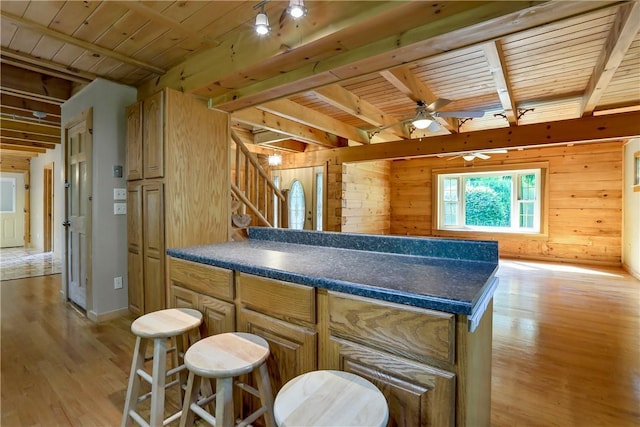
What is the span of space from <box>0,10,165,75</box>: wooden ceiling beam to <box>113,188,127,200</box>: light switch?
1254 millimetres

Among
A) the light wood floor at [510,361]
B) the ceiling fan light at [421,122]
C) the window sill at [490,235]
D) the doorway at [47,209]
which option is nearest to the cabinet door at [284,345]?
the light wood floor at [510,361]

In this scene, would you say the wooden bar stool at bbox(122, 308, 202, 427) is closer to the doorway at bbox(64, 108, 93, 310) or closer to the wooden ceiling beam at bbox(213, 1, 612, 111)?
the wooden ceiling beam at bbox(213, 1, 612, 111)

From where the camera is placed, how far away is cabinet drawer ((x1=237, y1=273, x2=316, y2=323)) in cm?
130

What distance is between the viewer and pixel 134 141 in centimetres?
309

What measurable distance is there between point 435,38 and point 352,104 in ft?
6.96

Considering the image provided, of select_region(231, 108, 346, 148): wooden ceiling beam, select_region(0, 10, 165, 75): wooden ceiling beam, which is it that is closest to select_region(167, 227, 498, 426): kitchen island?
select_region(0, 10, 165, 75): wooden ceiling beam

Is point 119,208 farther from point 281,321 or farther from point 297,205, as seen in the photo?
point 297,205

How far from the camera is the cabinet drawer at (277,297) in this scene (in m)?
1.30

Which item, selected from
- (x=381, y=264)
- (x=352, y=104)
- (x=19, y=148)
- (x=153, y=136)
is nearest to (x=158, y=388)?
(x=381, y=264)

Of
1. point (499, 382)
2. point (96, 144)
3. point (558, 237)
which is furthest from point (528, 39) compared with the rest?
point (558, 237)

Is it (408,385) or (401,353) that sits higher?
(401,353)

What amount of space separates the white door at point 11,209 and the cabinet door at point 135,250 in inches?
289

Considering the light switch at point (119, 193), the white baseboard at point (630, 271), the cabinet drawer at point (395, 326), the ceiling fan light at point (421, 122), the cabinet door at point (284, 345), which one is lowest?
the white baseboard at point (630, 271)

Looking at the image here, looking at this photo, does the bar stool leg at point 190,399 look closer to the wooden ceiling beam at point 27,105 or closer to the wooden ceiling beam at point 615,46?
the wooden ceiling beam at point 615,46
